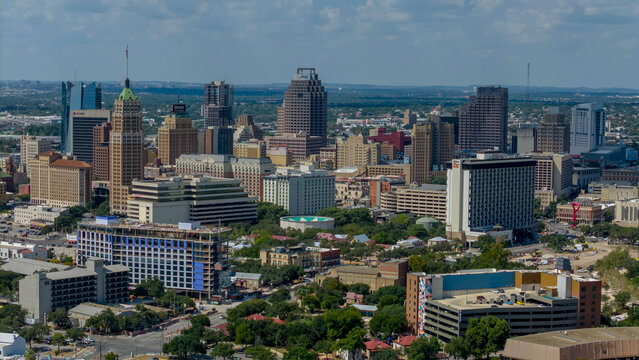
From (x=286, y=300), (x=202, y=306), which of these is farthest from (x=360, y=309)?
(x=202, y=306)

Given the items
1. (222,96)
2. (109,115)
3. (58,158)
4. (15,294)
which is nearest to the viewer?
(15,294)

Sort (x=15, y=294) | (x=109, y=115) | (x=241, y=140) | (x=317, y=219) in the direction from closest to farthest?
(x=15, y=294) < (x=317, y=219) < (x=109, y=115) < (x=241, y=140)

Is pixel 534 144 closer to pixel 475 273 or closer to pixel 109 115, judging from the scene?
pixel 109 115

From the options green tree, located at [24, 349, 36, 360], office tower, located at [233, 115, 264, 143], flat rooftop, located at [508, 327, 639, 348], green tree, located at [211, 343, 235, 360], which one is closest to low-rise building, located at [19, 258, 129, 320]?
green tree, located at [24, 349, 36, 360]

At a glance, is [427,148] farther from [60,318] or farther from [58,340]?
[58,340]

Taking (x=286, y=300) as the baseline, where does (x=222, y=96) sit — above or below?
above

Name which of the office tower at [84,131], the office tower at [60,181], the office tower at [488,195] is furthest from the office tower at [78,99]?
the office tower at [488,195]

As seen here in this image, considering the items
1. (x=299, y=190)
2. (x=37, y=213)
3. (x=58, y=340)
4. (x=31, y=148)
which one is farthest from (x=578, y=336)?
(x=31, y=148)
